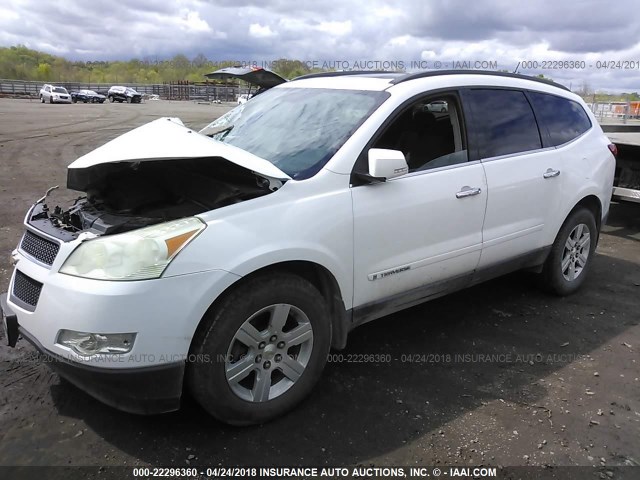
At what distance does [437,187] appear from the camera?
11.3 ft

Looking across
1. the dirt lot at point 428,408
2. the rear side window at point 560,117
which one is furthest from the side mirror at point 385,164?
the rear side window at point 560,117

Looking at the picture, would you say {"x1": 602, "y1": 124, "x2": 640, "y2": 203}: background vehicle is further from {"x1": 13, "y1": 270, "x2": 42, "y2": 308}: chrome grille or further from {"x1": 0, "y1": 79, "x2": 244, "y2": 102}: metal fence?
{"x1": 0, "y1": 79, "x2": 244, "y2": 102}: metal fence

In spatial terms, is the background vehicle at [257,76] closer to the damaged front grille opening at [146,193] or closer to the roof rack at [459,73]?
the roof rack at [459,73]

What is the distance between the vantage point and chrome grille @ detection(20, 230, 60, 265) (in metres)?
2.68

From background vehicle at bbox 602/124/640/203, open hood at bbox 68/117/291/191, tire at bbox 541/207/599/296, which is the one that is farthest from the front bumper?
background vehicle at bbox 602/124/640/203

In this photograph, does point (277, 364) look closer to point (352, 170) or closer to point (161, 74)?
point (352, 170)

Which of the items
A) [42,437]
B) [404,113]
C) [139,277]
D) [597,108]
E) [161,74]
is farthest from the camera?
[161,74]

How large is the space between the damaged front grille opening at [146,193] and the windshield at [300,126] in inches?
14.0

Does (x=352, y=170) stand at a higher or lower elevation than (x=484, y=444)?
higher

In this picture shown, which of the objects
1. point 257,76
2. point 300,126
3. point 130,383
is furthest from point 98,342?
point 257,76

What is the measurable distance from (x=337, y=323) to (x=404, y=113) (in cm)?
141

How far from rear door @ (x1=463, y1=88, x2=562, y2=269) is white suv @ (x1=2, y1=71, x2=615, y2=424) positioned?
15 millimetres

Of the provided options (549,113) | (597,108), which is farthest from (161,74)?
(549,113)

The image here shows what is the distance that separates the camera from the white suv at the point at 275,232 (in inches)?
96.6
